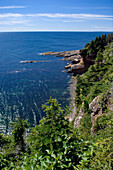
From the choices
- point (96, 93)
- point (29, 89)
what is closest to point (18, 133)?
point (96, 93)

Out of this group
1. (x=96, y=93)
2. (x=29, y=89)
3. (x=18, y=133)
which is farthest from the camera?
(x=29, y=89)

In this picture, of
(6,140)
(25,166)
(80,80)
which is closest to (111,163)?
(25,166)

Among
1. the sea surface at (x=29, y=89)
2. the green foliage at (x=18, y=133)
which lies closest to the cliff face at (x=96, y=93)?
the green foliage at (x=18, y=133)

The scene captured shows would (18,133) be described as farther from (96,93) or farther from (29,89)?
(29,89)

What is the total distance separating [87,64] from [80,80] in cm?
2601

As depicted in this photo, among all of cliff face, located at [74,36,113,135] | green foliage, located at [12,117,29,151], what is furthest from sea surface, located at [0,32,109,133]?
green foliage, located at [12,117,29,151]

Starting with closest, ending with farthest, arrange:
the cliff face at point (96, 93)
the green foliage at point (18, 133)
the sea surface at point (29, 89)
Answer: the cliff face at point (96, 93)
the green foliage at point (18, 133)
the sea surface at point (29, 89)

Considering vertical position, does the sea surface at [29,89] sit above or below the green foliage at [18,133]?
above

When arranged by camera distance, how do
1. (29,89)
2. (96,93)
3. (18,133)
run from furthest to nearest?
(29,89)
(96,93)
(18,133)

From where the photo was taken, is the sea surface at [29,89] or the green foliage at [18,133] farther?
the sea surface at [29,89]

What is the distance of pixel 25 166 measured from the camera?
4086mm

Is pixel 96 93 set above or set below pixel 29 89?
below

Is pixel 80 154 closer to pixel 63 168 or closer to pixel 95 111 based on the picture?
pixel 63 168

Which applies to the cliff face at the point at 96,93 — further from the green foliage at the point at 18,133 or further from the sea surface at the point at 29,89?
the sea surface at the point at 29,89
